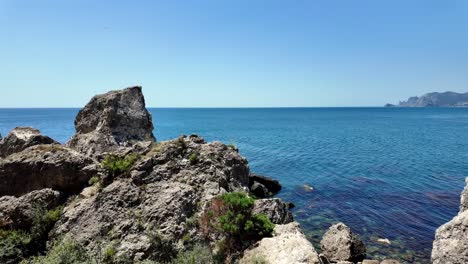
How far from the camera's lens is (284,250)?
15391 mm

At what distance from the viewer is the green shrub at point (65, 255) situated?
15.2 metres

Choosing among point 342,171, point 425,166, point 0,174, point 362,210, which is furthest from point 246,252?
point 425,166

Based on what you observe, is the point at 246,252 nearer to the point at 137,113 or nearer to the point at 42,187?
the point at 42,187

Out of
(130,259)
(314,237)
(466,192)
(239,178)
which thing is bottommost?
(314,237)

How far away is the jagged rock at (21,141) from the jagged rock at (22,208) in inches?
324

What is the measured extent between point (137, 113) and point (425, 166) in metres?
54.9

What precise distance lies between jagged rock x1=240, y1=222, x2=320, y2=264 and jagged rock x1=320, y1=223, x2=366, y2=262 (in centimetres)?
1093

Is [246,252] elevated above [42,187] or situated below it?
below

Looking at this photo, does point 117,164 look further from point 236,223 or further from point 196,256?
point 236,223

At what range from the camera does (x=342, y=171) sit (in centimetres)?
5872

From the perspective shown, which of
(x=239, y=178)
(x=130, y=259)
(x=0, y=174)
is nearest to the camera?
(x=130, y=259)

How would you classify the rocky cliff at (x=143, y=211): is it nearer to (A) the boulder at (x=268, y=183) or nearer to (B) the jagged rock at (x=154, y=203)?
(B) the jagged rock at (x=154, y=203)

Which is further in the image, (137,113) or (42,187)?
(137,113)

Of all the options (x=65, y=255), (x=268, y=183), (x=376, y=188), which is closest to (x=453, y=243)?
(x=65, y=255)
